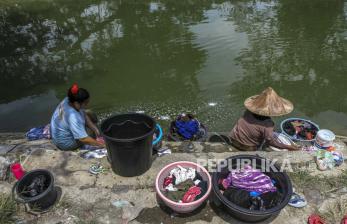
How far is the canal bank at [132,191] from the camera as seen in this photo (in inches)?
127

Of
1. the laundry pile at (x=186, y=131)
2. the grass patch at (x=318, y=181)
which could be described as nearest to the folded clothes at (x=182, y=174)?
the grass patch at (x=318, y=181)

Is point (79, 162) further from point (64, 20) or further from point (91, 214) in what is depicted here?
point (64, 20)

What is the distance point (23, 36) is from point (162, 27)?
4.89 metres

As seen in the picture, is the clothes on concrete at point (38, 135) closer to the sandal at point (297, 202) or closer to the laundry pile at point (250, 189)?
the laundry pile at point (250, 189)

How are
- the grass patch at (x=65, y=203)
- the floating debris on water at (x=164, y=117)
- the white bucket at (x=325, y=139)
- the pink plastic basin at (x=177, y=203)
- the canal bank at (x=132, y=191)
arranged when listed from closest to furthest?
1. the pink plastic basin at (x=177, y=203)
2. the canal bank at (x=132, y=191)
3. the grass patch at (x=65, y=203)
4. the white bucket at (x=325, y=139)
5. the floating debris on water at (x=164, y=117)

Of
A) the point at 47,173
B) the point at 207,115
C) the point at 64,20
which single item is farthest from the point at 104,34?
the point at 47,173

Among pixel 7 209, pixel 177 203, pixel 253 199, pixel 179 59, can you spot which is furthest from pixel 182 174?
pixel 179 59

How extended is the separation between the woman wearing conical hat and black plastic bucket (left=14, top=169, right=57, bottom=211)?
8.76ft

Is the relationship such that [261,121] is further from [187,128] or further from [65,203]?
[65,203]

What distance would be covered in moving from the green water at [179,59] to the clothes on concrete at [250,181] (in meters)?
3.03

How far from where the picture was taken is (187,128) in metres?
5.30

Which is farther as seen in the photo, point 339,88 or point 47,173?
point 339,88

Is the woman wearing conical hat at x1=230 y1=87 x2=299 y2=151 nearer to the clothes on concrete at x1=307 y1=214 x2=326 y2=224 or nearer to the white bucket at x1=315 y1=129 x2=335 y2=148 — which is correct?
the white bucket at x1=315 y1=129 x2=335 y2=148

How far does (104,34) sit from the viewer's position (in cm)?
1078
